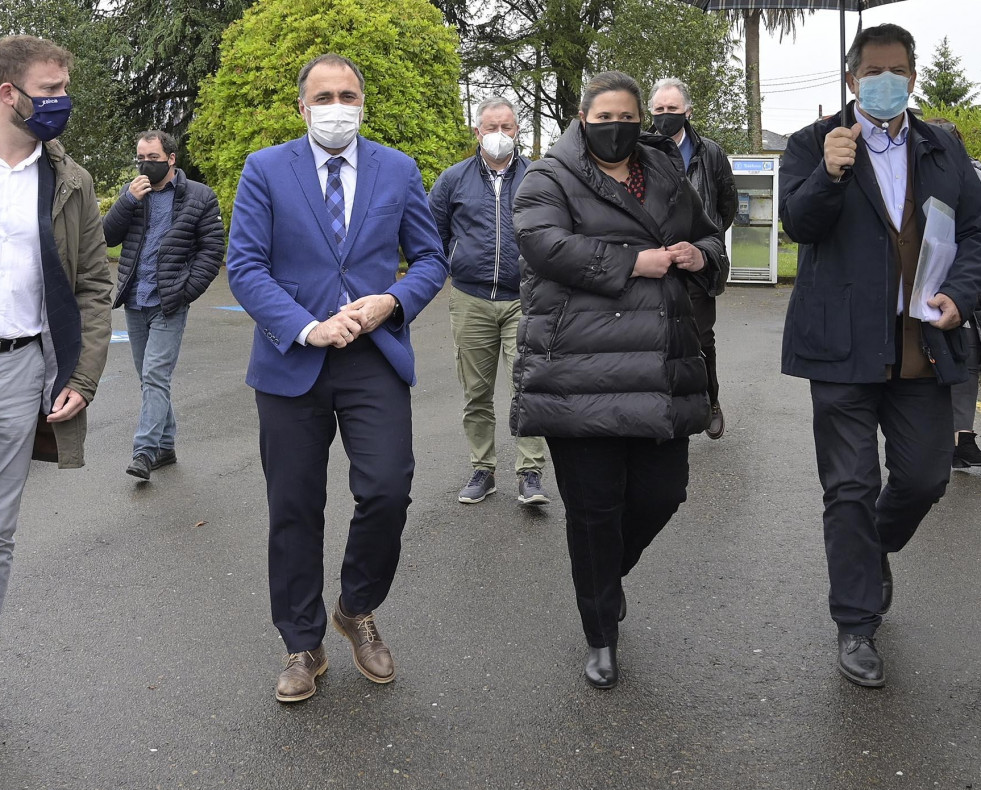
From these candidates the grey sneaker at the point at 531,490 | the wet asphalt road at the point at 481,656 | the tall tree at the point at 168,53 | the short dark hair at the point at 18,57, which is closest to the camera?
the wet asphalt road at the point at 481,656

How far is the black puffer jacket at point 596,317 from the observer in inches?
145

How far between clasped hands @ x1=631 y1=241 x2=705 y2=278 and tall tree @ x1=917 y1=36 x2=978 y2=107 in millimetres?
42813

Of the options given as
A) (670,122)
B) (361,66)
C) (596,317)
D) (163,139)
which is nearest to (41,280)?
(596,317)

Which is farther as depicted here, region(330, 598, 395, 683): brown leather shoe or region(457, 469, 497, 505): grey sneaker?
region(457, 469, 497, 505): grey sneaker

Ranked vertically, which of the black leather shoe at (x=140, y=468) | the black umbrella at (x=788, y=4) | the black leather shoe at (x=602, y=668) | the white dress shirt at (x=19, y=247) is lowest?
the black leather shoe at (x=140, y=468)

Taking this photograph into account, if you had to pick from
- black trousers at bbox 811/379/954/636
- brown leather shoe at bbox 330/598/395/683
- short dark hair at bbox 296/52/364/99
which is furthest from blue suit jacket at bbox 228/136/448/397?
black trousers at bbox 811/379/954/636

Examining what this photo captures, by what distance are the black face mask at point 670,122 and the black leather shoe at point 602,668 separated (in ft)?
12.3

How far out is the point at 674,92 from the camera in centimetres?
677

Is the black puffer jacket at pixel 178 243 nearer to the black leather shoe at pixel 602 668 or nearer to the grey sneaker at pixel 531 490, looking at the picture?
the grey sneaker at pixel 531 490

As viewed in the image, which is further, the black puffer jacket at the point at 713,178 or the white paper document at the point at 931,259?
the black puffer jacket at the point at 713,178

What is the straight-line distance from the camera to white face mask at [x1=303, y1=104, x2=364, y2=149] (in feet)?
12.5

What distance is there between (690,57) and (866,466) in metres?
19.5

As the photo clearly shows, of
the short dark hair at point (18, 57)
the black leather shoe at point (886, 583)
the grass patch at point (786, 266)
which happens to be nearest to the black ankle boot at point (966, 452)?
Answer: the black leather shoe at point (886, 583)

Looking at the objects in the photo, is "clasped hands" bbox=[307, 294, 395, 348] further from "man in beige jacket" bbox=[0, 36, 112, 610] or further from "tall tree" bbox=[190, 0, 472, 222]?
"tall tree" bbox=[190, 0, 472, 222]
